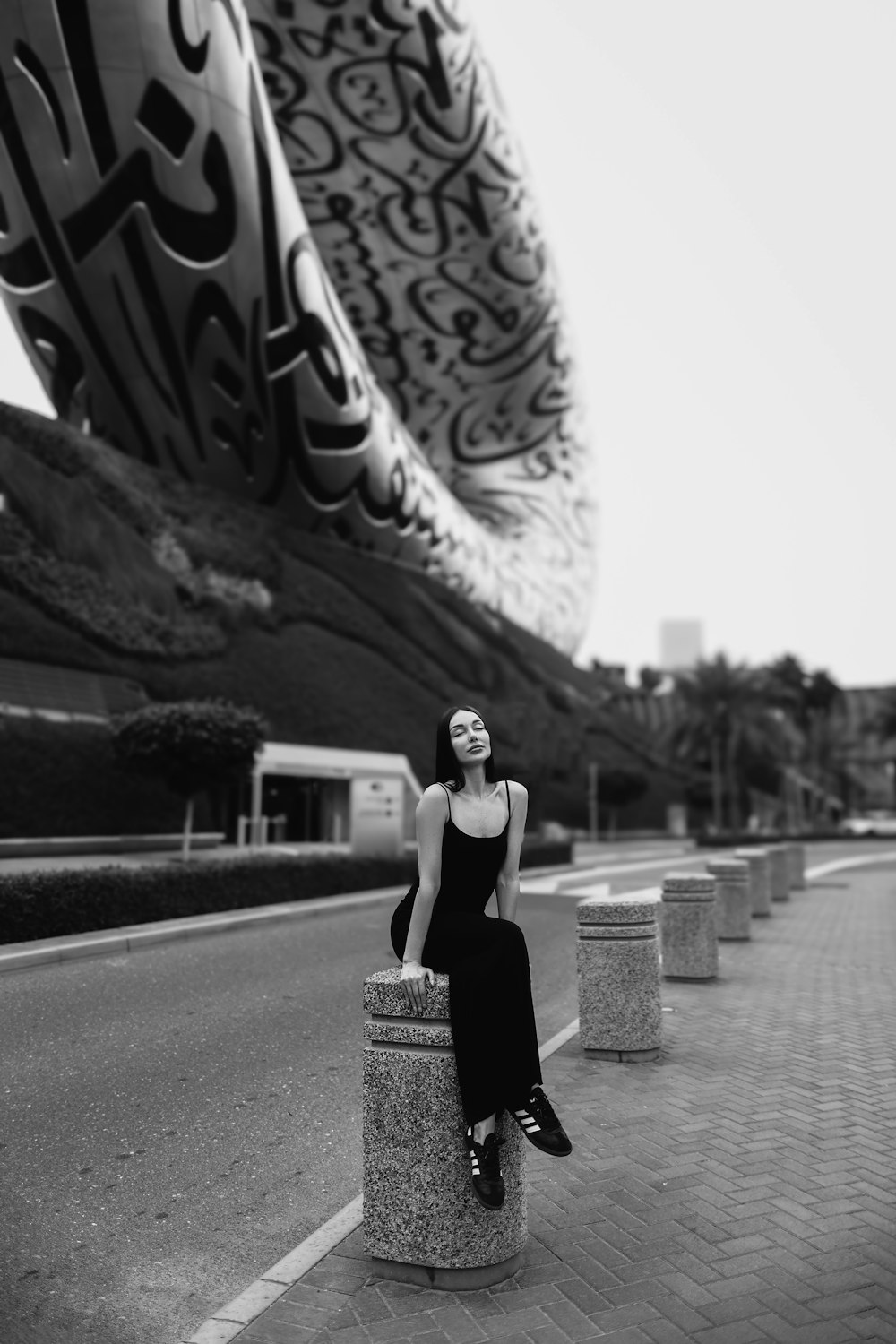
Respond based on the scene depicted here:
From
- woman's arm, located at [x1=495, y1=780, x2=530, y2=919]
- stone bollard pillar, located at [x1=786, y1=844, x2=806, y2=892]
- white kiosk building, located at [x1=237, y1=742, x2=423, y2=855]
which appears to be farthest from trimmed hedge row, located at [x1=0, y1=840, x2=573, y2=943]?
white kiosk building, located at [x1=237, y1=742, x2=423, y2=855]

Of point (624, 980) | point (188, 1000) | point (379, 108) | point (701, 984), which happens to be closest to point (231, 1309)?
point (624, 980)

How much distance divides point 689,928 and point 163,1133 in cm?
534

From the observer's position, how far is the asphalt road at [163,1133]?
344 cm

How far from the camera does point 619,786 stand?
159 ft

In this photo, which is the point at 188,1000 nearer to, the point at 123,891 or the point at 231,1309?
the point at 123,891

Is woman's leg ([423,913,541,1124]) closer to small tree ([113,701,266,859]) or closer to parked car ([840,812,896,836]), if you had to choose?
small tree ([113,701,266,859])

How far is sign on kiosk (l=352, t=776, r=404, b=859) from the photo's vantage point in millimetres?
20875

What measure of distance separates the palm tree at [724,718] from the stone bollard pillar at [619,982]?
46150 millimetres

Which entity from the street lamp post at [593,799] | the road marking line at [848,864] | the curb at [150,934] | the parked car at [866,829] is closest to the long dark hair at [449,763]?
the curb at [150,934]

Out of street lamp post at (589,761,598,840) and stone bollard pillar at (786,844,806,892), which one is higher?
street lamp post at (589,761,598,840)

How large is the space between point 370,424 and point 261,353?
494 cm

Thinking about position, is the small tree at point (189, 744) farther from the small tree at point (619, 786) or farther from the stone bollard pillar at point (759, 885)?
the small tree at point (619, 786)

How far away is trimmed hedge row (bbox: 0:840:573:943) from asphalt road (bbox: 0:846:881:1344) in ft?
3.96

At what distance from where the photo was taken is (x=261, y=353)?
3164cm
